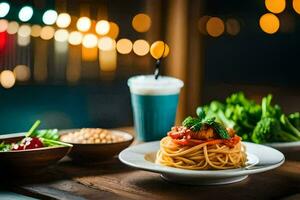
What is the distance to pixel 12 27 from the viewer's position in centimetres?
391

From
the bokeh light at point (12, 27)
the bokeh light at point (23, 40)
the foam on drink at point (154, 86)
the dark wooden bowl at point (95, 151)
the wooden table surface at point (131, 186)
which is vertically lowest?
the wooden table surface at point (131, 186)

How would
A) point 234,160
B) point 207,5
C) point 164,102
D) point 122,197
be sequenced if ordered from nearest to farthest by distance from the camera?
1. point 122,197
2. point 234,160
3. point 164,102
4. point 207,5

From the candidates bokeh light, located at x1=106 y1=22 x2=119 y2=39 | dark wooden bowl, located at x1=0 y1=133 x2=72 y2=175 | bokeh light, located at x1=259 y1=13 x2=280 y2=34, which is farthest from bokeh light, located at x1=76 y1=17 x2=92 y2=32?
dark wooden bowl, located at x1=0 y1=133 x2=72 y2=175

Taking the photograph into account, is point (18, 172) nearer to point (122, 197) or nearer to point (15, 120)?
point (122, 197)

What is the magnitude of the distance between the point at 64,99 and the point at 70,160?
2207mm

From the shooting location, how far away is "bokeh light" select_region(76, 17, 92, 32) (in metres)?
3.98

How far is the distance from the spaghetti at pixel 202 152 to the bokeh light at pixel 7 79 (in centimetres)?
214

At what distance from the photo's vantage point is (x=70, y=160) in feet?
6.39

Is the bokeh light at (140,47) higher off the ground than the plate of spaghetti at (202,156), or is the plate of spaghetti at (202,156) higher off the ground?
the bokeh light at (140,47)

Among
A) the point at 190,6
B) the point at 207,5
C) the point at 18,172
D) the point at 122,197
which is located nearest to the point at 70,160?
the point at 18,172

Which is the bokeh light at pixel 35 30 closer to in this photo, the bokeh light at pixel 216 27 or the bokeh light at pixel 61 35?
the bokeh light at pixel 61 35

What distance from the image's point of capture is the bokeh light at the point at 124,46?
423 cm

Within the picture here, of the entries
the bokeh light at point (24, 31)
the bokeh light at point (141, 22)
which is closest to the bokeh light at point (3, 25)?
the bokeh light at point (24, 31)

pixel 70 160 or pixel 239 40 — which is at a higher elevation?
pixel 239 40
